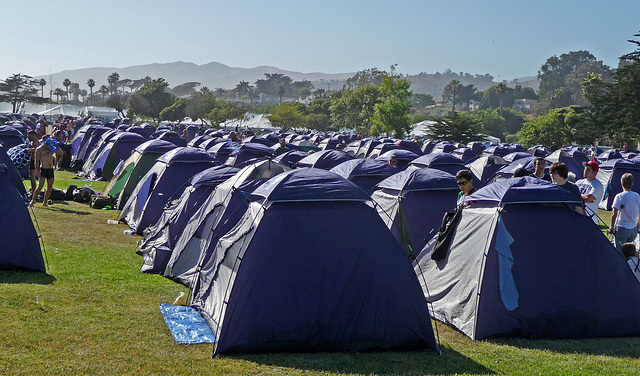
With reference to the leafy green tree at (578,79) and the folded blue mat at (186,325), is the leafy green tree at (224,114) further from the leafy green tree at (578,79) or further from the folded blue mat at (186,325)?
the leafy green tree at (578,79)

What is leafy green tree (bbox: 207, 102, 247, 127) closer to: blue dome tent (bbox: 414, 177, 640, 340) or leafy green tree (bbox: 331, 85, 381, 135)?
leafy green tree (bbox: 331, 85, 381, 135)

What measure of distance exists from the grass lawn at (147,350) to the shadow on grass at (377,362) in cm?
1

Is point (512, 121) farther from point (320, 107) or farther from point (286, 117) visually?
point (286, 117)

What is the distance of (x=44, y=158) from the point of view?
15.4 m

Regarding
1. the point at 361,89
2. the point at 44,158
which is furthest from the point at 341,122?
the point at 44,158

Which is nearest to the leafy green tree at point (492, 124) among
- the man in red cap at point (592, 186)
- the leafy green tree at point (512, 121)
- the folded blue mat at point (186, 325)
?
the leafy green tree at point (512, 121)

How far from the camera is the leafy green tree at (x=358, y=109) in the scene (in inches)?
A: 2960

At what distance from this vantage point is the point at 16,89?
93.7 m

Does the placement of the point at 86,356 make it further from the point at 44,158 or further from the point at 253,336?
the point at 44,158

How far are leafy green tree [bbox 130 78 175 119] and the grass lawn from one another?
9149 centimetres

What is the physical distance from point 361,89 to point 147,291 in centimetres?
7161

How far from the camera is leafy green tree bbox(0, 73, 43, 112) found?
9281 cm

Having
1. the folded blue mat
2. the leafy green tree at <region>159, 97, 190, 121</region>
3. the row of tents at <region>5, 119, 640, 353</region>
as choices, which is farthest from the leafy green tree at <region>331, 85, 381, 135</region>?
the folded blue mat

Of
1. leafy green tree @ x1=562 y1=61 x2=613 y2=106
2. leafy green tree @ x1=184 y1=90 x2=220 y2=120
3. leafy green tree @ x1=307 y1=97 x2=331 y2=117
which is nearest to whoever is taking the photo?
leafy green tree @ x1=184 y1=90 x2=220 y2=120
